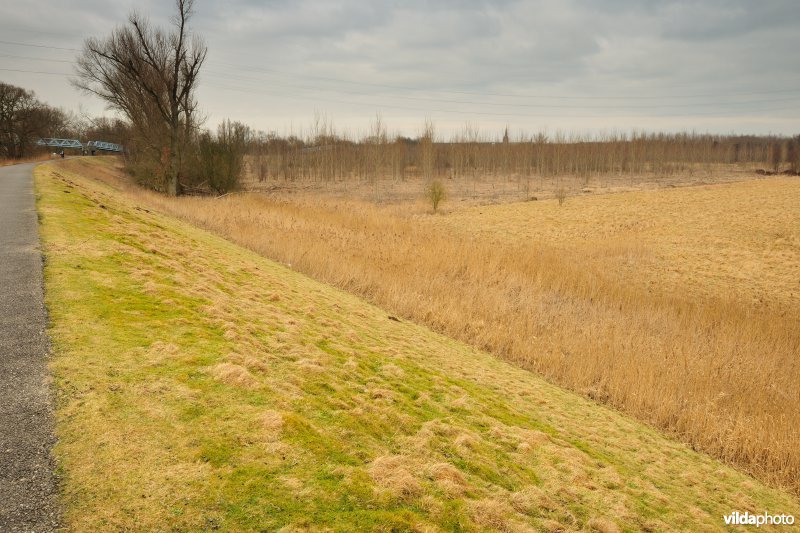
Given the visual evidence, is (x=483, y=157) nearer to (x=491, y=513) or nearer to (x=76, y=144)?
(x=76, y=144)

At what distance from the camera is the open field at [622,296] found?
22.1 feet

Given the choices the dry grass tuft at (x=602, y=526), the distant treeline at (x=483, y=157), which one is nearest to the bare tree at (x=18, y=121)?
the distant treeline at (x=483, y=157)

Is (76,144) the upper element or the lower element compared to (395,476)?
upper

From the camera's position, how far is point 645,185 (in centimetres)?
4869

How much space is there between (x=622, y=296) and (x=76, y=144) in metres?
64.2

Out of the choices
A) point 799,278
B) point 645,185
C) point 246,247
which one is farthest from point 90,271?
point 645,185

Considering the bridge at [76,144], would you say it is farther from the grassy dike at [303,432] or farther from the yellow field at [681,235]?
the grassy dike at [303,432]

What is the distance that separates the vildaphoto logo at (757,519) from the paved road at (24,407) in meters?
4.82

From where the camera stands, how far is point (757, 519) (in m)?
4.10

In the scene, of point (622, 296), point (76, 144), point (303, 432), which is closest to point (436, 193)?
point (622, 296)

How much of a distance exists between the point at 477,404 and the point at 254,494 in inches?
118

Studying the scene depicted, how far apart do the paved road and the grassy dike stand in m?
0.09

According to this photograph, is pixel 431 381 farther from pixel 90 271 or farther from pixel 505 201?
pixel 505 201

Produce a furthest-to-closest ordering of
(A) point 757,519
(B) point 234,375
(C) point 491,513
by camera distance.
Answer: (A) point 757,519 < (B) point 234,375 < (C) point 491,513
